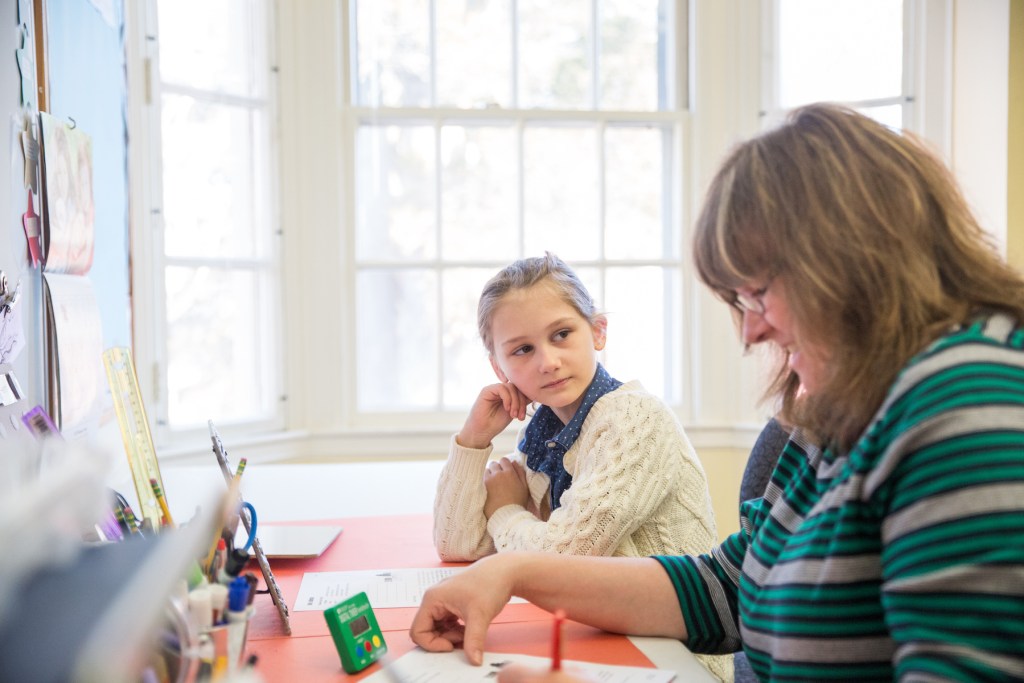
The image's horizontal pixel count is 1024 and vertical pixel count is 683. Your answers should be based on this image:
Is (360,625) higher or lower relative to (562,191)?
lower

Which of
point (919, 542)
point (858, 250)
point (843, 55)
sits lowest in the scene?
point (919, 542)

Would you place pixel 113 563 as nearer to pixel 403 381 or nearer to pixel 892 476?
pixel 892 476

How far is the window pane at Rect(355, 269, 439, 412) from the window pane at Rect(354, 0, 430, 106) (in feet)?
1.95

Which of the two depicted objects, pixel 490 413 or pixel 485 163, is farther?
pixel 485 163

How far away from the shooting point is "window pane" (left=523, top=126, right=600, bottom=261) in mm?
3039

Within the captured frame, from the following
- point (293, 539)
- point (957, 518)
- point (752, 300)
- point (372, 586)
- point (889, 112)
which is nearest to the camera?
point (957, 518)

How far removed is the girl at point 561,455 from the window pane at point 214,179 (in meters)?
1.42

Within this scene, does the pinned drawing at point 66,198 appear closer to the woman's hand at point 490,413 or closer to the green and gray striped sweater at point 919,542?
the woman's hand at point 490,413

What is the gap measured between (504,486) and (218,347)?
1524 millimetres

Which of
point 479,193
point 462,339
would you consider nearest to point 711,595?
point 462,339

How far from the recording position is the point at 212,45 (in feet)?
9.04

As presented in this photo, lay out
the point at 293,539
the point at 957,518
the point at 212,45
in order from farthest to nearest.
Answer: the point at 212,45, the point at 293,539, the point at 957,518

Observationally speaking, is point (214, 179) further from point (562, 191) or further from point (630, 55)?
point (630, 55)

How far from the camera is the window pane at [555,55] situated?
3.02 metres
